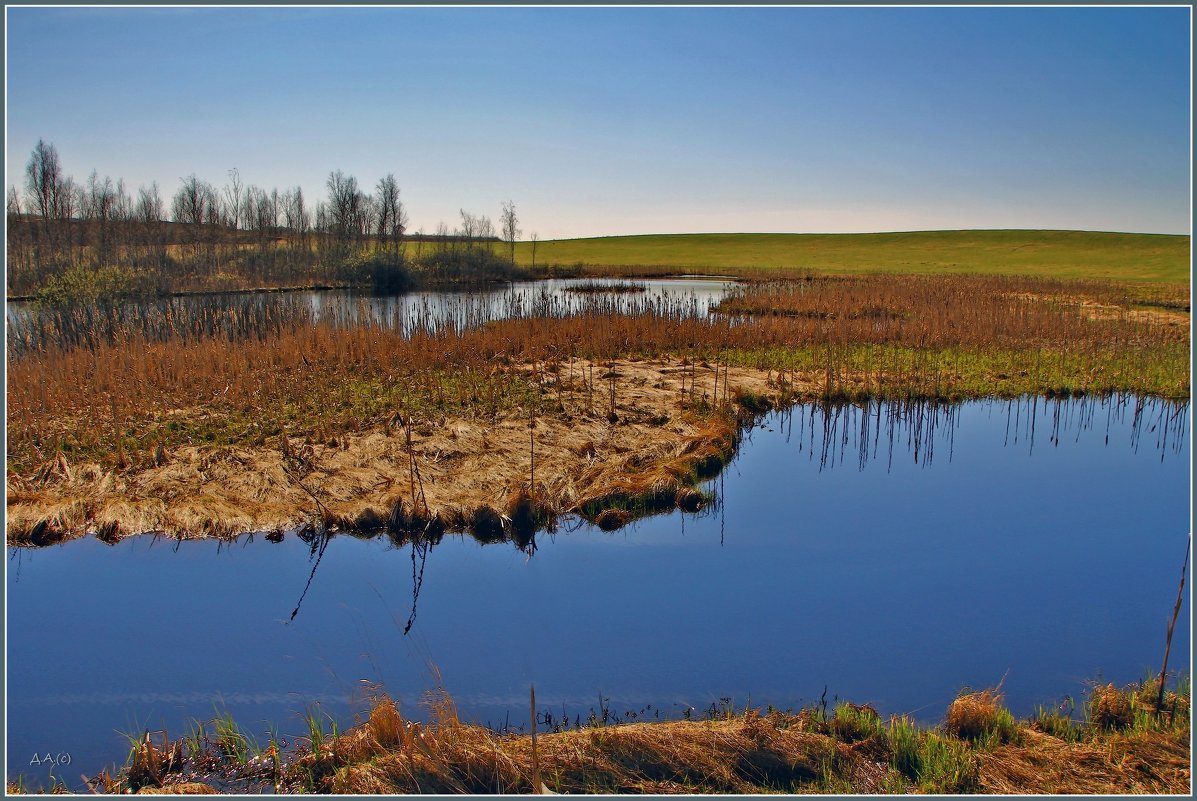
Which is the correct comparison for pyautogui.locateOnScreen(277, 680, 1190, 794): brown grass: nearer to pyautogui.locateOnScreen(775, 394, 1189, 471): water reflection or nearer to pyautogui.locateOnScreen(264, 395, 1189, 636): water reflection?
pyautogui.locateOnScreen(264, 395, 1189, 636): water reflection

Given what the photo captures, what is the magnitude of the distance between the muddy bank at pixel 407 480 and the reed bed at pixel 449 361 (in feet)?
1.90

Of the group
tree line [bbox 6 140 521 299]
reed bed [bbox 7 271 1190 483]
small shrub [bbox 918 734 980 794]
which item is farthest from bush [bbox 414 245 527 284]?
small shrub [bbox 918 734 980 794]

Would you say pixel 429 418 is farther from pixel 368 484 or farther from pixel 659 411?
pixel 659 411

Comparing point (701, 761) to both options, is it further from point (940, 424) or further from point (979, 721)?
point (940, 424)

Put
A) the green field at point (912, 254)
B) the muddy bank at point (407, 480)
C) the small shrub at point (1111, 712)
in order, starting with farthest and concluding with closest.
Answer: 1. the green field at point (912, 254)
2. the muddy bank at point (407, 480)
3. the small shrub at point (1111, 712)

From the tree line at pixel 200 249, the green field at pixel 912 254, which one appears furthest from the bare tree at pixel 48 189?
the green field at pixel 912 254

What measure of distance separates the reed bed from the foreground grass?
6034 mm

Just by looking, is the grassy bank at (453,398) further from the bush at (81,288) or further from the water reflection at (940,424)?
the bush at (81,288)

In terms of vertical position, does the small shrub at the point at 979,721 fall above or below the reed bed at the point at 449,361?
below

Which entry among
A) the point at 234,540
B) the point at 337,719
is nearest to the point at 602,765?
the point at 337,719

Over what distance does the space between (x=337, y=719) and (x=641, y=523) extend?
4.32m

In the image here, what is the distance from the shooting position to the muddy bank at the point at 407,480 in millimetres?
8070

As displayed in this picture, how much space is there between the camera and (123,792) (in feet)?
14.0

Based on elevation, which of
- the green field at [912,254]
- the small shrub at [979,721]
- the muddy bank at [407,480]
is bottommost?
the small shrub at [979,721]
